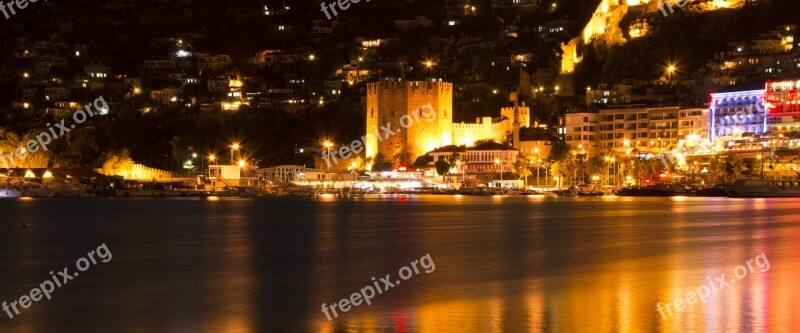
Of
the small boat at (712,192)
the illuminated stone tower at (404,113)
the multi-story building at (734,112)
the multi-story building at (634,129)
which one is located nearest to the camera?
the small boat at (712,192)

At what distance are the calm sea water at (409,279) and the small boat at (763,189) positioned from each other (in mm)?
21870

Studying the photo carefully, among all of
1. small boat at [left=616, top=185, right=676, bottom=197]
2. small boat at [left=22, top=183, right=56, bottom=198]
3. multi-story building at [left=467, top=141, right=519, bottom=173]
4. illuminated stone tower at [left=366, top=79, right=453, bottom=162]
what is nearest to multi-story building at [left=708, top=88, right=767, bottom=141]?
small boat at [left=616, top=185, right=676, bottom=197]

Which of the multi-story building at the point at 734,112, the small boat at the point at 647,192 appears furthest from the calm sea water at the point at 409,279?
the multi-story building at the point at 734,112

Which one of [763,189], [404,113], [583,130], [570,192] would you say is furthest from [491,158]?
[763,189]

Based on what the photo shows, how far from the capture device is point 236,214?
121 feet

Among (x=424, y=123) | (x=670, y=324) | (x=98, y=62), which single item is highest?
(x=98, y=62)

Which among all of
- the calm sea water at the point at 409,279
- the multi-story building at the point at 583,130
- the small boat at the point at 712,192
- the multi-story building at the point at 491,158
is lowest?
the calm sea water at the point at 409,279

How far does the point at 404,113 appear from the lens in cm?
6003

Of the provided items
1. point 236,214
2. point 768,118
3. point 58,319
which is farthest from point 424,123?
point 58,319

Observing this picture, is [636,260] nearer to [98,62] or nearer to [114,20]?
[98,62]

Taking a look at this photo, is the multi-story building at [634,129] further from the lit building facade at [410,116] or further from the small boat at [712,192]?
the small boat at [712,192]

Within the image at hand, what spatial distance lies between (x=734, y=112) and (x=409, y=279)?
49064 mm

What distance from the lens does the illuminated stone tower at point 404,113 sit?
197ft

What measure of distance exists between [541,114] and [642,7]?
36.2 feet
